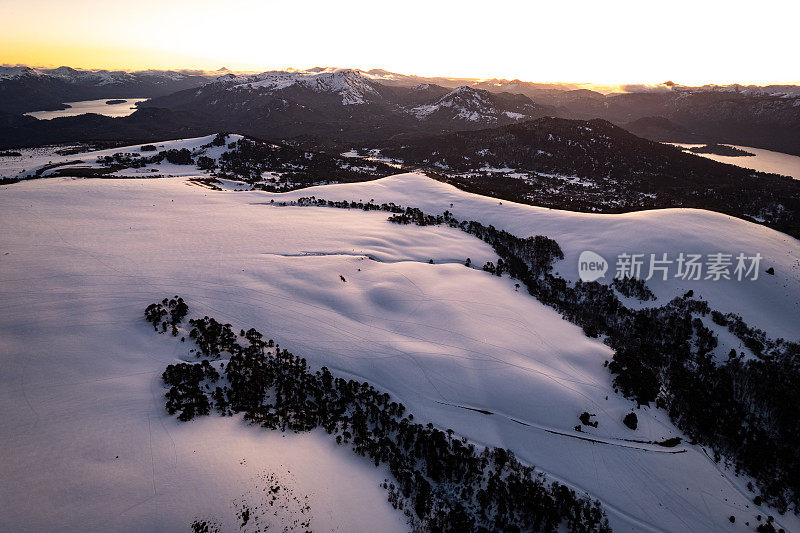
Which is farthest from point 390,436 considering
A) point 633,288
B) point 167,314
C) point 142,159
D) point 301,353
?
point 142,159

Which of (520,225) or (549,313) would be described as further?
(520,225)

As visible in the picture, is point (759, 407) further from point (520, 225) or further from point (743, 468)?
point (520, 225)

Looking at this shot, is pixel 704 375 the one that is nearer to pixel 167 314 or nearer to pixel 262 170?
pixel 167 314

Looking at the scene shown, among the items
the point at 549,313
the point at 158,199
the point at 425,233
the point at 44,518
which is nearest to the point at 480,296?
the point at 549,313

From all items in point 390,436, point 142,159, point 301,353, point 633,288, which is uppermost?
point 142,159

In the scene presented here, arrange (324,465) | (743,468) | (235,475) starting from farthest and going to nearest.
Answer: (743,468) < (324,465) < (235,475)

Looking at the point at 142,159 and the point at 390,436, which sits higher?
the point at 142,159
